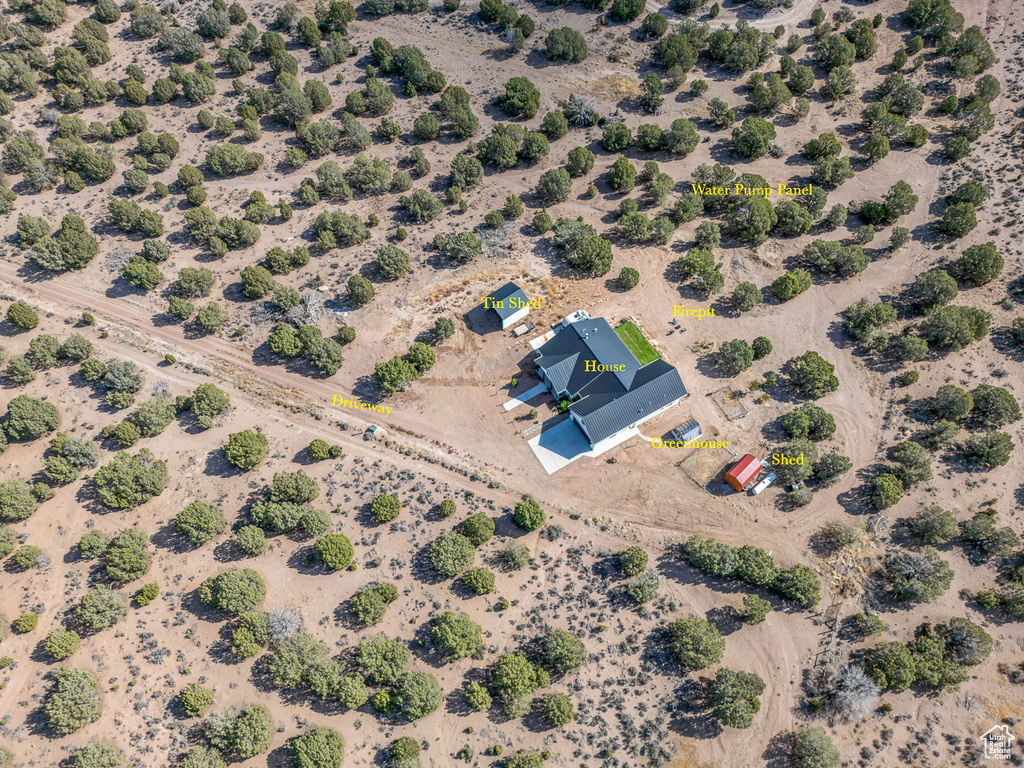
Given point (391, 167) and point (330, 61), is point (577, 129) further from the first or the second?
point (330, 61)

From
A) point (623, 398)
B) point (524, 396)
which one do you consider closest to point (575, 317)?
point (524, 396)

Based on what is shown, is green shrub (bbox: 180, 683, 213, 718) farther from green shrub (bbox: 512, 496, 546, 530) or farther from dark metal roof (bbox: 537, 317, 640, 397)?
dark metal roof (bbox: 537, 317, 640, 397)

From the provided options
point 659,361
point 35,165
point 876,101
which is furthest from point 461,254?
point 876,101

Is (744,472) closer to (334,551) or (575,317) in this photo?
(575,317)

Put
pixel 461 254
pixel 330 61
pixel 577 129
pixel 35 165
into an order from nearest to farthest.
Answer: pixel 461 254, pixel 35 165, pixel 577 129, pixel 330 61

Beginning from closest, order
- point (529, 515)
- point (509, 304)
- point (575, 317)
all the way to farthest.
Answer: point (529, 515) → point (509, 304) → point (575, 317)

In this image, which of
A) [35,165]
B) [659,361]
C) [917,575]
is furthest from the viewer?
[35,165]
